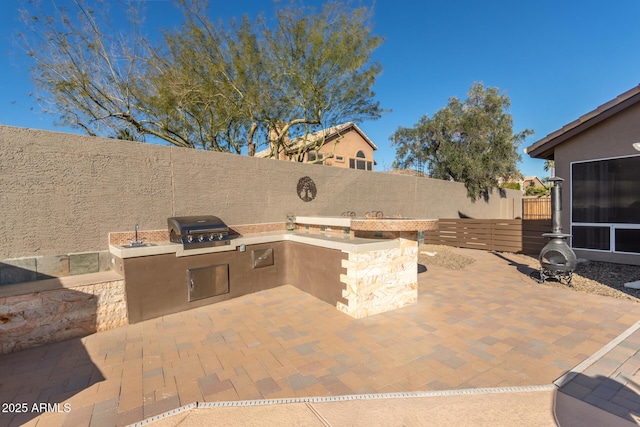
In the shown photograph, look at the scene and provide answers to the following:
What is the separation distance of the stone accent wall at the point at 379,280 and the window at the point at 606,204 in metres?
6.34

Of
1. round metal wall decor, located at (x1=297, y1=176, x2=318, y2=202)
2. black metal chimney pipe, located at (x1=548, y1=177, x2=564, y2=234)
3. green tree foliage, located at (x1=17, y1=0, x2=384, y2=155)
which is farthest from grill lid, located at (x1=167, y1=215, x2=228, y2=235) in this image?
black metal chimney pipe, located at (x1=548, y1=177, x2=564, y2=234)

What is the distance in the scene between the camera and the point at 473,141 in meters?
14.9

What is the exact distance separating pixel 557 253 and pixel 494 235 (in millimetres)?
5153

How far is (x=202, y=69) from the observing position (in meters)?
9.59

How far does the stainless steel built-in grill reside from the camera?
15.9 feet

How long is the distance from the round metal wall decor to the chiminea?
5645 mm

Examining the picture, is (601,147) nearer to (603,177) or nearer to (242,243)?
(603,177)

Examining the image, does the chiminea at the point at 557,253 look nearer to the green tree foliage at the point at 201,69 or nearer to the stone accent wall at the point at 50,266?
the green tree foliage at the point at 201,69

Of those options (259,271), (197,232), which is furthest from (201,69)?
(259,271)

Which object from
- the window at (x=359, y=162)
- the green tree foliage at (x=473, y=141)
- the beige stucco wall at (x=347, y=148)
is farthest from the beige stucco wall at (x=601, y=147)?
the window at (x=359, y=162)

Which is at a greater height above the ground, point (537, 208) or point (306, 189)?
point (306, 189)

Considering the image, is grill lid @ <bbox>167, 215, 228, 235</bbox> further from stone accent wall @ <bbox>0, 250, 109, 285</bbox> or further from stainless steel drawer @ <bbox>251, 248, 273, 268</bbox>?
stone accent wall @ <bbox>0, 250, 109, 285</bbox>

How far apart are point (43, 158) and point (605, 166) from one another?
12314 mm

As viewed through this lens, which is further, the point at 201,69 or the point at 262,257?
the point at 201,69
